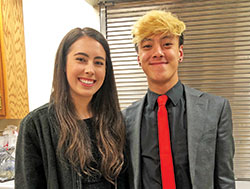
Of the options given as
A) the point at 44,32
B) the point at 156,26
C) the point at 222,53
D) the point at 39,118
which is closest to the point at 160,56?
the point at 156,26

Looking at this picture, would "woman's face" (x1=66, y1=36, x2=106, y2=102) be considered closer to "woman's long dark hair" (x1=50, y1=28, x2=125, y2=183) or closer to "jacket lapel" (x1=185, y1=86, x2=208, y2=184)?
"woman's long dark hair" (x1=50, y1=28, x2=125, y2=183)

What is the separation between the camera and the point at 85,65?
3.90ft

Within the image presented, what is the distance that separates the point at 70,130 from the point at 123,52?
1095 mm

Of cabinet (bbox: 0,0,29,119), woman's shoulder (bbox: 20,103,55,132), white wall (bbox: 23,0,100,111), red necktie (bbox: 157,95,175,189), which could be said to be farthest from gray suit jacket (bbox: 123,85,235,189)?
cabinet (bbox: 0,0,29,119)

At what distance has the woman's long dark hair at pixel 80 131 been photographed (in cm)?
117

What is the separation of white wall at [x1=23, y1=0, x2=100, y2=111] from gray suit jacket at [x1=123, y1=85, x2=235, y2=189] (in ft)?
4.88

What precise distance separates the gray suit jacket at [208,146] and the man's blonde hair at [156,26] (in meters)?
0.42

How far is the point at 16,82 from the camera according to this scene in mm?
2305

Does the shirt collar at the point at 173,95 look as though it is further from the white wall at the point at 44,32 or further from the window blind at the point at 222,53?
the white wall at the point at 44,32

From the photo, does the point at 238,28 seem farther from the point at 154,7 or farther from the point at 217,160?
the point at 217,160

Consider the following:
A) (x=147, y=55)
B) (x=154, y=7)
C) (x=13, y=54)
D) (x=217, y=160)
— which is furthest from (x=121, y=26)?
(x=217, y=160)


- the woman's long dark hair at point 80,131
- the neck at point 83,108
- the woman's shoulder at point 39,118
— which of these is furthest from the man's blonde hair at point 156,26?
the woman's shoulder at point 39,118

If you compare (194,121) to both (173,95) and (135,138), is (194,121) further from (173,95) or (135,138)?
(135,138)

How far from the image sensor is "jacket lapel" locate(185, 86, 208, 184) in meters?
1.14
